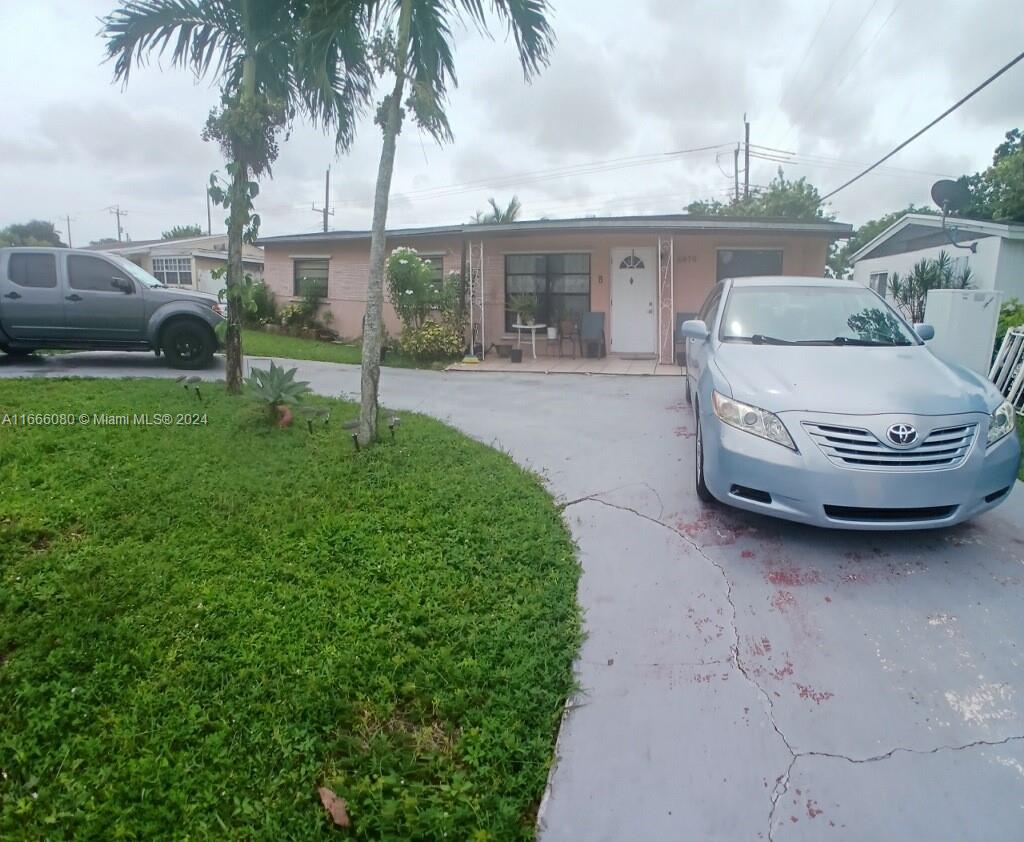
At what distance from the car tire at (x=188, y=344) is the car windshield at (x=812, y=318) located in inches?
279

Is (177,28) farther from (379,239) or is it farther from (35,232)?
(35,232)

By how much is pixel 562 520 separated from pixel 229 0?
6123mm

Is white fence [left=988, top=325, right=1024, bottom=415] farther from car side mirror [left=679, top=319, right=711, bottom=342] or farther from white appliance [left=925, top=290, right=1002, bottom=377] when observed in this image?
car side mirror [left=679, top=319, right=711, bottom=342]

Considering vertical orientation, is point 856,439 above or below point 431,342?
below

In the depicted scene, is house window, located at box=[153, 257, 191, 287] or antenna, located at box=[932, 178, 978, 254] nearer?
antenna, located at box=[932, 178, 978, 254]

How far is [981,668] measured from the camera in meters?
2.64

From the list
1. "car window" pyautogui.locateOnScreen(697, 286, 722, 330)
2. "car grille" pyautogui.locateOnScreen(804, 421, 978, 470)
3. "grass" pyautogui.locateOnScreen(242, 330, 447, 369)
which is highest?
"car window" pyautogui.locateOnScreen(697, 286, 722, 330)

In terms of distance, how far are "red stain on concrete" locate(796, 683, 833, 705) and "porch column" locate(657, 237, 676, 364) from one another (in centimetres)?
922

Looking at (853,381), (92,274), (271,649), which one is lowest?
(271,649)

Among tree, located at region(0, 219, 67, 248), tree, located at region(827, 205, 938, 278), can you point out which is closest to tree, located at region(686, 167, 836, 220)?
tree, located at region(827, 205, 938, 278)

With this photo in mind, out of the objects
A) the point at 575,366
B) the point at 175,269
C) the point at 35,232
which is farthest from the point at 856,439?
the point at 35,232

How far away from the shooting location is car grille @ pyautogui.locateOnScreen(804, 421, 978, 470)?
10.5 ft

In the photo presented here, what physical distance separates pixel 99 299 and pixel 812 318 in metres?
8.61

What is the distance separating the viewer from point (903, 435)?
319cm
